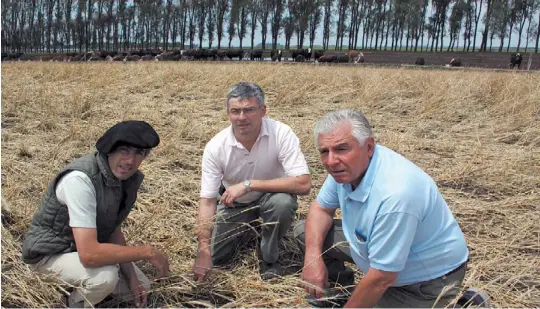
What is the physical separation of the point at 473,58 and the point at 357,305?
36.1m

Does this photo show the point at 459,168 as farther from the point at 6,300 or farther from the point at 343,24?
the point at 343,24

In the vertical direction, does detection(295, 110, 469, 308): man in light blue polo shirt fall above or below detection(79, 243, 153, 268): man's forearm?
above

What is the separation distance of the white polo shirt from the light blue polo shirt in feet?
2.14

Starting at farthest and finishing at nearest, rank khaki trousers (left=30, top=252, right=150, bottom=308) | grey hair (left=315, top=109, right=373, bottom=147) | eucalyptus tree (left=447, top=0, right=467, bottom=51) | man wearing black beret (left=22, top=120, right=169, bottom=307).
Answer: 1. eucalyptus tree (left=447, top=0, right=467, bottom=51)
2. khaki trousers (left=30, top=252, right=150, bottom=308)
3. man wearing black beret (left=22, top=120, right=169, bottom=307)
4. grey hair (left=315, top=109, right=373, bottom=147)

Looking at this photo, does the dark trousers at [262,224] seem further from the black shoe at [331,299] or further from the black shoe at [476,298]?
the black shoe at [476,298]

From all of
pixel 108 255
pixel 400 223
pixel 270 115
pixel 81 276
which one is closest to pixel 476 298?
pixel 400 223

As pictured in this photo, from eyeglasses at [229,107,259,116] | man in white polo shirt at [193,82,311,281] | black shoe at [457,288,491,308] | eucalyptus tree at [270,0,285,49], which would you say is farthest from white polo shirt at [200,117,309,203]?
eucalyptus tree at [270,0,285,49]

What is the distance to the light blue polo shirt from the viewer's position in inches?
62.7

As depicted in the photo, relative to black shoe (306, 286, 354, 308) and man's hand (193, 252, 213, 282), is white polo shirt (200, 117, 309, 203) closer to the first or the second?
man's hand (193, 252, 213, 282)

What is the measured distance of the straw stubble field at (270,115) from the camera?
7.50 ft

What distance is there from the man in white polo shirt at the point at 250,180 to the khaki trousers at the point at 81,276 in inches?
20.4

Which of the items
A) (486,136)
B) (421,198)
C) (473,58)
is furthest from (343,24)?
(421,198)

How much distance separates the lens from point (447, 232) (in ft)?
5.94

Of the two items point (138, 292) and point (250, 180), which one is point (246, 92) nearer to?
point (250, 180)
